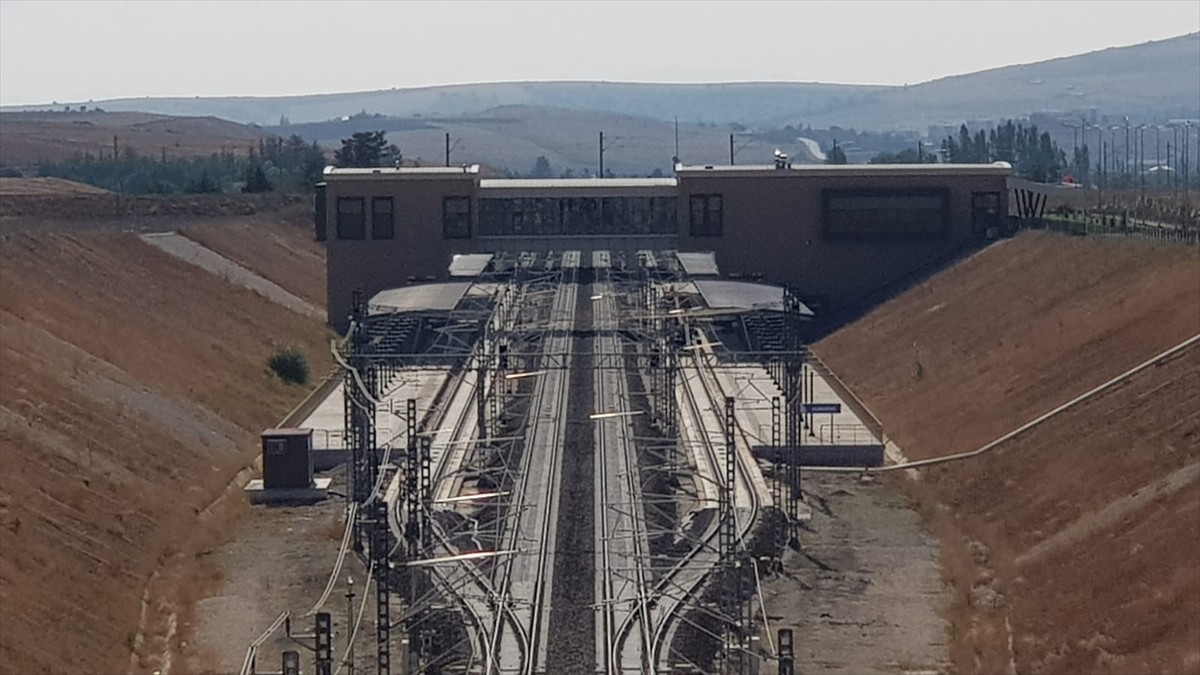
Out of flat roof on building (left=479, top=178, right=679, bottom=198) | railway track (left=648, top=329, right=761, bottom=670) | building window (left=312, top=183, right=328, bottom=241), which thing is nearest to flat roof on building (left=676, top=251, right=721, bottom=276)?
flat roof on building (left=479, top=178, right=679, bottom=198)

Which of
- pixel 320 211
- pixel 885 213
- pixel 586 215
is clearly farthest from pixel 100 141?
pixel 885 213

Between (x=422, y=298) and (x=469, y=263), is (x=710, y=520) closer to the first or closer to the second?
(x=422, y=298)

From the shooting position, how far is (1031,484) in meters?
27.1

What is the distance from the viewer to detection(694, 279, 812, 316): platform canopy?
37.7m

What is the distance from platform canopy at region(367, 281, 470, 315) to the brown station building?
4.81 metres

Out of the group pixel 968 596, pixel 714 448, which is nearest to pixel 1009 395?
pixel 714 448

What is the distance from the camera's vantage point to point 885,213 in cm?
4997

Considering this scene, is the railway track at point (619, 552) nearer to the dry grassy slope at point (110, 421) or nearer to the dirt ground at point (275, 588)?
the dirt ground at point (275, 588)

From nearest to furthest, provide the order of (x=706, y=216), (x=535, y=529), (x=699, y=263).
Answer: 1. (x=535, y=529)
2. (x=699, y=263)
3. (x=706, y=216)

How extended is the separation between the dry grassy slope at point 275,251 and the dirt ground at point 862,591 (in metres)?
28.6

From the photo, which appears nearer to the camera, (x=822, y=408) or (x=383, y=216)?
(x=822, y=408)

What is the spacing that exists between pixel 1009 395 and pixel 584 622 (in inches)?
540

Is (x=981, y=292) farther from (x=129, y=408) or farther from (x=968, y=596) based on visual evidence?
(x=968, y=596)

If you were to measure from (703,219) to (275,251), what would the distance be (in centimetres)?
1544
